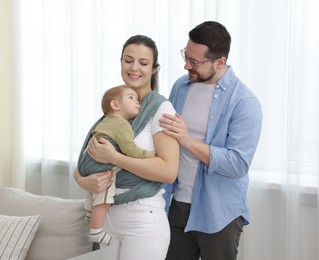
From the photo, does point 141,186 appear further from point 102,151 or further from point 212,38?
point 212,38

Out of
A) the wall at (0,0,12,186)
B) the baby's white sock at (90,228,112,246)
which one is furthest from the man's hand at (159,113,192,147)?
the wall at (0,0,12,186)

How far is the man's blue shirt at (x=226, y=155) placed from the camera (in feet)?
6.81

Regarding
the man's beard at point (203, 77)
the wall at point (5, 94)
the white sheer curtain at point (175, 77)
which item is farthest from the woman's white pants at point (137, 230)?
the wall at point (5, 94)

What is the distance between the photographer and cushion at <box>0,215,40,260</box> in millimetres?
2559

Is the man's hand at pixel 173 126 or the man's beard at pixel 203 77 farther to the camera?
the man's beard at pixel 203 77

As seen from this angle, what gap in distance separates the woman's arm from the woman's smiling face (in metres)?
0.25

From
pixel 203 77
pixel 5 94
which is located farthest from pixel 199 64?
pixel 5 94

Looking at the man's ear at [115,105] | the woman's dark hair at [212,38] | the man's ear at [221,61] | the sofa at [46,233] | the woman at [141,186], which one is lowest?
the sofa at [46,233]

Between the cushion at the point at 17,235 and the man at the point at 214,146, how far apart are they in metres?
0.80

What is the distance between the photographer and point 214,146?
2115 mm

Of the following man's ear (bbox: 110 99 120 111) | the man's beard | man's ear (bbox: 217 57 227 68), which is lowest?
man's ear (bbox: 110 99 120 111)

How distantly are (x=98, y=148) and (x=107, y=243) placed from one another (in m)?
0.34

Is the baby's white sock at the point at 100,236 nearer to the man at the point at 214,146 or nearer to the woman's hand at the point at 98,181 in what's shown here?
the woman's hand at the point at 98,181

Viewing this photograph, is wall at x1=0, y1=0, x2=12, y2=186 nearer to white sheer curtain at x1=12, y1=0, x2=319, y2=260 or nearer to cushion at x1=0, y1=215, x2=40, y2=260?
white sheer curtain at x1=12, y1=0, x2=319, y2=260
